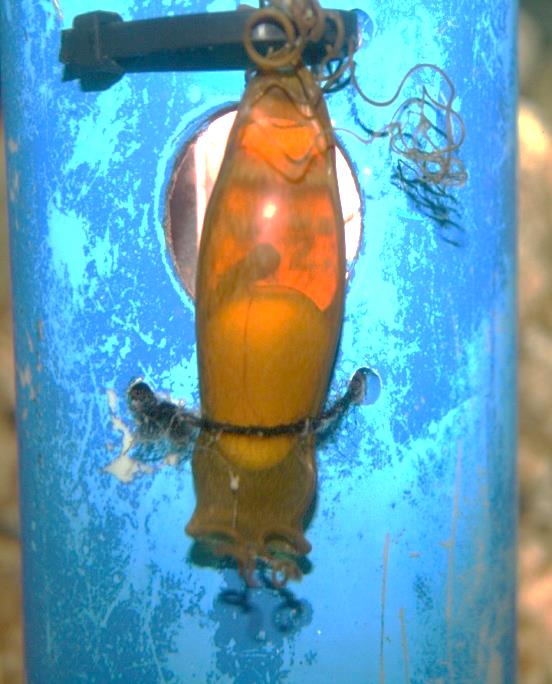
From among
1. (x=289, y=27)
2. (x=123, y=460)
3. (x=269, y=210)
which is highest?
(x=289, y=27)

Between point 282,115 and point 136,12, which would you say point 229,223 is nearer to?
point 282,115

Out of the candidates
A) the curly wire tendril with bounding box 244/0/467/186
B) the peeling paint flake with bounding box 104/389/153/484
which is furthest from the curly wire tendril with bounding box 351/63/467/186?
the peeling paint flake with bounding box 104/389/153/484

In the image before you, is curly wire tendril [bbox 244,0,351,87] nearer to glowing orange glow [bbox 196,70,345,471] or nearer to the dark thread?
glowing orange glow [bbox 196,70,345,471]

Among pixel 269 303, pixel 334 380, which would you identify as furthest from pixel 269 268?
pixel 334 380

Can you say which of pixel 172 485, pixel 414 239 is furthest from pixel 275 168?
pixel 172 485

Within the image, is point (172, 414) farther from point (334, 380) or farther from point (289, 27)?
point (289, 27)

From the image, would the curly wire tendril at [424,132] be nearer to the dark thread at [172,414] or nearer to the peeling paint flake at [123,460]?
the dark thread at [172,414]
